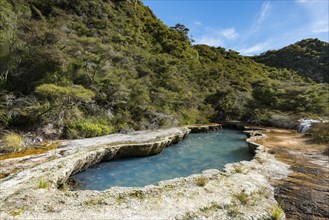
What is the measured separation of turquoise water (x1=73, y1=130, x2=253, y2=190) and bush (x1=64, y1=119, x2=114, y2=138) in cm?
344

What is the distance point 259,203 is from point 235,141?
10572mm

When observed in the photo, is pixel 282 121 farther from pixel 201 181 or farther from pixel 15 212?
pixel 15 212

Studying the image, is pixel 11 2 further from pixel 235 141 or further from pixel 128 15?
pixel 235 141

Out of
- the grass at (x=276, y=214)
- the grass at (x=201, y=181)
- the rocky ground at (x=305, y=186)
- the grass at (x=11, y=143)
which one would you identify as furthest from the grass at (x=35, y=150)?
the rocky ground at (x=305, y=186)

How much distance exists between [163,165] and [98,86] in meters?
8.66

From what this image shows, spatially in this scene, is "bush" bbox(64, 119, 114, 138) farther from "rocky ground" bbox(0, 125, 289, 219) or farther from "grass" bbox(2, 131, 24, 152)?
"rocky ground" bbox(0, 125, 289, 219)

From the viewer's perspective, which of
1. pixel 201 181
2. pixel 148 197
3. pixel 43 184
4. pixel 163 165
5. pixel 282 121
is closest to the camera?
pixel 148 197

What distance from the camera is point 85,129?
1270 cm

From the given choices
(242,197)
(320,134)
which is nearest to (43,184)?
(242,197)

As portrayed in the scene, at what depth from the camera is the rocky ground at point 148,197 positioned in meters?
4.30

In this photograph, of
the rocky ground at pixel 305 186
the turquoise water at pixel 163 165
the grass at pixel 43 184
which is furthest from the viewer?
the turquoise water at pixel 163 165

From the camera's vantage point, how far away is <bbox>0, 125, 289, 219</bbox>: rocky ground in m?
4.30

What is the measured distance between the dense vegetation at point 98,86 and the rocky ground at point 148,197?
213 inches

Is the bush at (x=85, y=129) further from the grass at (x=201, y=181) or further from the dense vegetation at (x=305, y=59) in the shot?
the dense vegetation at (x=305, y=59)
